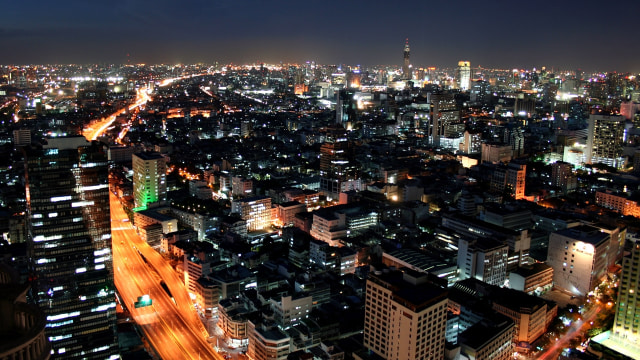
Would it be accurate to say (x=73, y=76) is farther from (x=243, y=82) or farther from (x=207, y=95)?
(x=243, y=82)

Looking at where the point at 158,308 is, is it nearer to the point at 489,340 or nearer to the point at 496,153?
the point at 489,340

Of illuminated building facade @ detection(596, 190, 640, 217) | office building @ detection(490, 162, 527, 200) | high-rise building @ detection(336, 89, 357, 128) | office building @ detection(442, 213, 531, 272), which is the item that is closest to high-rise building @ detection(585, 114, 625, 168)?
illuminated building facade @ detection(596, 190, 640, 217)

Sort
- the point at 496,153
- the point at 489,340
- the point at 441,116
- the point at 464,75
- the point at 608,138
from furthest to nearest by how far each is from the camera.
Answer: the point at 464,75 < the point at 441,116 < the point at 496,153 < the point at 608,138 < the point at 489,340

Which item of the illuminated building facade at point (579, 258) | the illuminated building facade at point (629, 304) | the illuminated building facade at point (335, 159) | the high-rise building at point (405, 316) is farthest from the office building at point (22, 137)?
the illuminated building facade at point (629, 304)

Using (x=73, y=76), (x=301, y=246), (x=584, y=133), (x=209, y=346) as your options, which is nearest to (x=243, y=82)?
(x=73, y=76)

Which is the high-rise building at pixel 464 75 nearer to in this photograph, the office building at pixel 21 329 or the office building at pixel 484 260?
the office building at pixel 484 260

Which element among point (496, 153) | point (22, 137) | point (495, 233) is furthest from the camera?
point (496, 153)

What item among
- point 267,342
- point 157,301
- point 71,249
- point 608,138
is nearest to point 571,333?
point 267,342

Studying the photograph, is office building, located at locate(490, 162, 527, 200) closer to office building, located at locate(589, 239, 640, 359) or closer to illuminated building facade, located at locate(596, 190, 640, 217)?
illuminated building facade, located at locate(596, 190, 640, 217)
